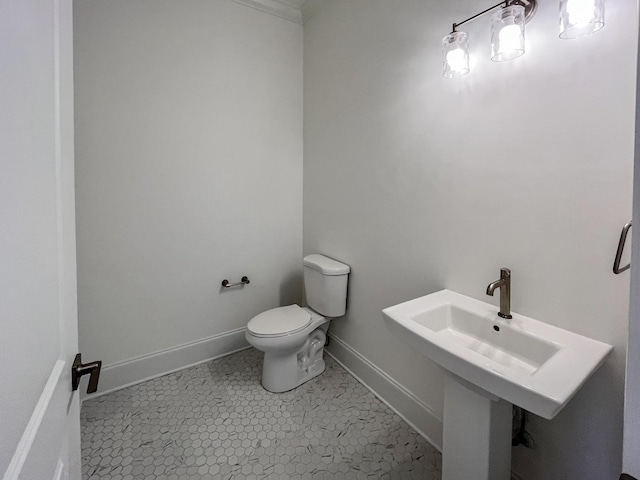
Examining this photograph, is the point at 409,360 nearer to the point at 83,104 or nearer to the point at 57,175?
the point at 57,175

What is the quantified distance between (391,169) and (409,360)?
1.07 metres

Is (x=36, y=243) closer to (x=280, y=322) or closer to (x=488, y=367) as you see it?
(x=488, y=367)

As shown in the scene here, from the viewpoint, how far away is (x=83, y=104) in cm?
163

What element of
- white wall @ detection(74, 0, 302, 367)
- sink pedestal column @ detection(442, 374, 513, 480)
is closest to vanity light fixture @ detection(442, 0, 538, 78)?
sink pedestal column @ detection(442, 374, 513, 480)

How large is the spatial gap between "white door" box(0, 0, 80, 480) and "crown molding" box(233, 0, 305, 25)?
1.82 meters

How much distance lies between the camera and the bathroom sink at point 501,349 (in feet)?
2.42

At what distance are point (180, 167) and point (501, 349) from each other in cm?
203

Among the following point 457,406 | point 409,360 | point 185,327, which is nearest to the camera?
point 457,406

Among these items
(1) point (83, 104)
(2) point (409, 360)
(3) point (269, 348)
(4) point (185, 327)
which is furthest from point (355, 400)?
(1) point (83, 104)

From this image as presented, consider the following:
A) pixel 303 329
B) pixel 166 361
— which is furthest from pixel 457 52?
pixel 166 361

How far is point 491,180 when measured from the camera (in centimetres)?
119

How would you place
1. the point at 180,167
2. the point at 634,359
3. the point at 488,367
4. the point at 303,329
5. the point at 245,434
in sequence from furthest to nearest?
the point at 180,167
the point at 303,329
the point at 245,434
the point at 488,367
the point at 634,359

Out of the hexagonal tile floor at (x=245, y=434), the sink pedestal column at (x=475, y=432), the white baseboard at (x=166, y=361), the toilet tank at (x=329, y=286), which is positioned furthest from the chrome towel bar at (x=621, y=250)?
the white baseboard at (x=166, y=361)

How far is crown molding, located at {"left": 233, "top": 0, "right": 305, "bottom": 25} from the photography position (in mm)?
2094
